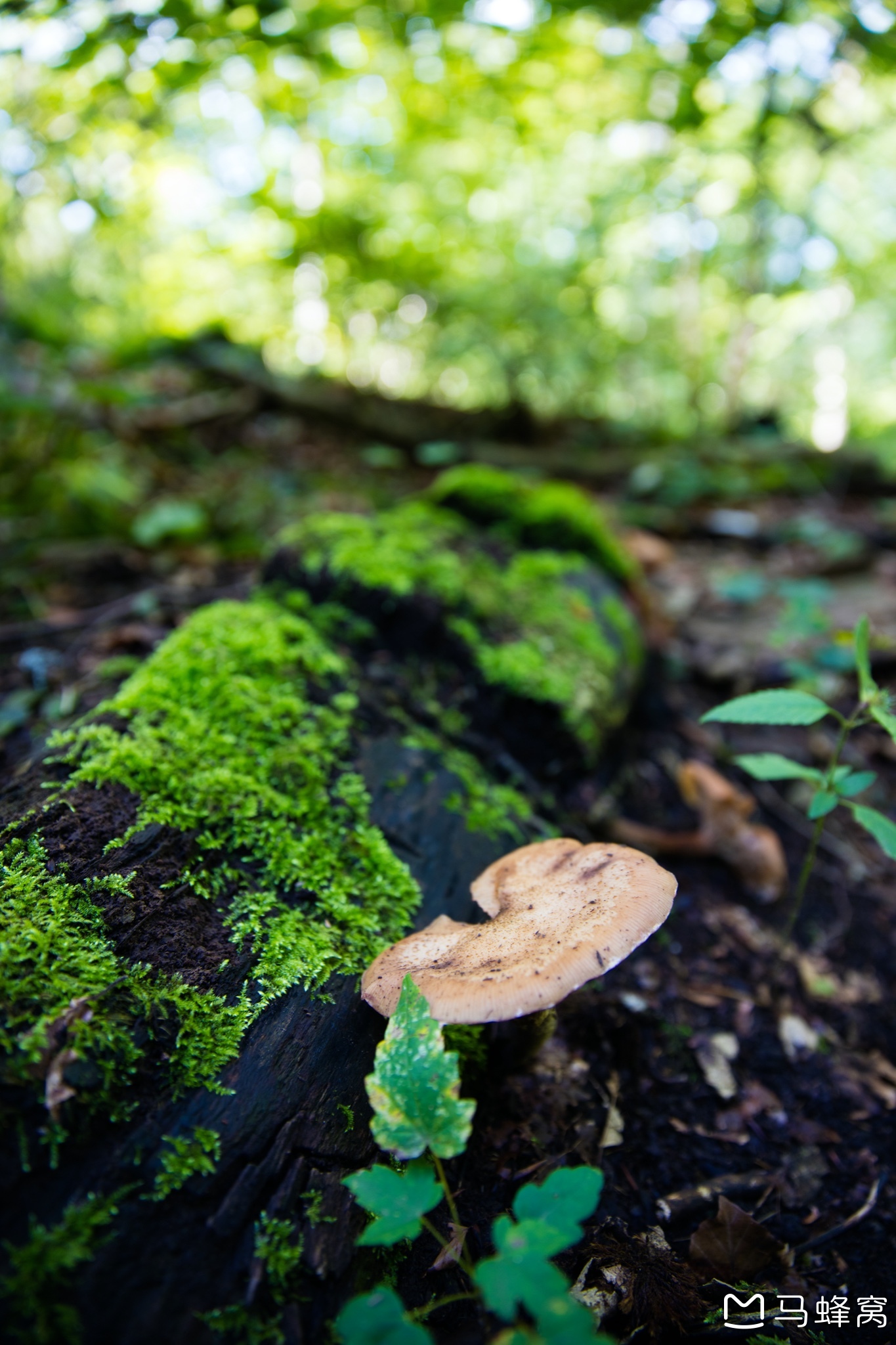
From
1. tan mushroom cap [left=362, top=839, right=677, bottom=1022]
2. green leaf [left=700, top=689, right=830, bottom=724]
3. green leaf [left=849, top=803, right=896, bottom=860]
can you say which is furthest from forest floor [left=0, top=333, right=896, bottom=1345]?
green leaf [left=700, top=689, right=830, bottom=724]

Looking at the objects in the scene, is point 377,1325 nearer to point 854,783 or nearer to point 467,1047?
point 467,1047

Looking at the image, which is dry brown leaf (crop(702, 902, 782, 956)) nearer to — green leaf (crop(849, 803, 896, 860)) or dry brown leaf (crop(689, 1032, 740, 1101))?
dry brown leaf (crop(689, 1032, 740, 1101))

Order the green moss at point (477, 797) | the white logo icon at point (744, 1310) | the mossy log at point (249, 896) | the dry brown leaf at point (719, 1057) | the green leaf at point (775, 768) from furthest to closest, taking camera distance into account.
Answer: the green moss at point (477, 797)
the dry brown leaf at point (719, 1057)
the green leaf at point (775, 768)
the white logo icon at point (744, 1310)
the mossy log at point (249, 896)

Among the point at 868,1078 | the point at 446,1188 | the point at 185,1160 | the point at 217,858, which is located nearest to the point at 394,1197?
the point at 446,1188

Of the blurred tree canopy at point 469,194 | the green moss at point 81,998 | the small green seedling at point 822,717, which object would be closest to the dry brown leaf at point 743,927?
the small green seedling at point 822,717

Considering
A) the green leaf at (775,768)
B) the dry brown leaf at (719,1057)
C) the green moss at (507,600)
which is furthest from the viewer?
the green moss at (507,600)

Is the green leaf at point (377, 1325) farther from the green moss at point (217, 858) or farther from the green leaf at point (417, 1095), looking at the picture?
the green moss at point (217, 858)
